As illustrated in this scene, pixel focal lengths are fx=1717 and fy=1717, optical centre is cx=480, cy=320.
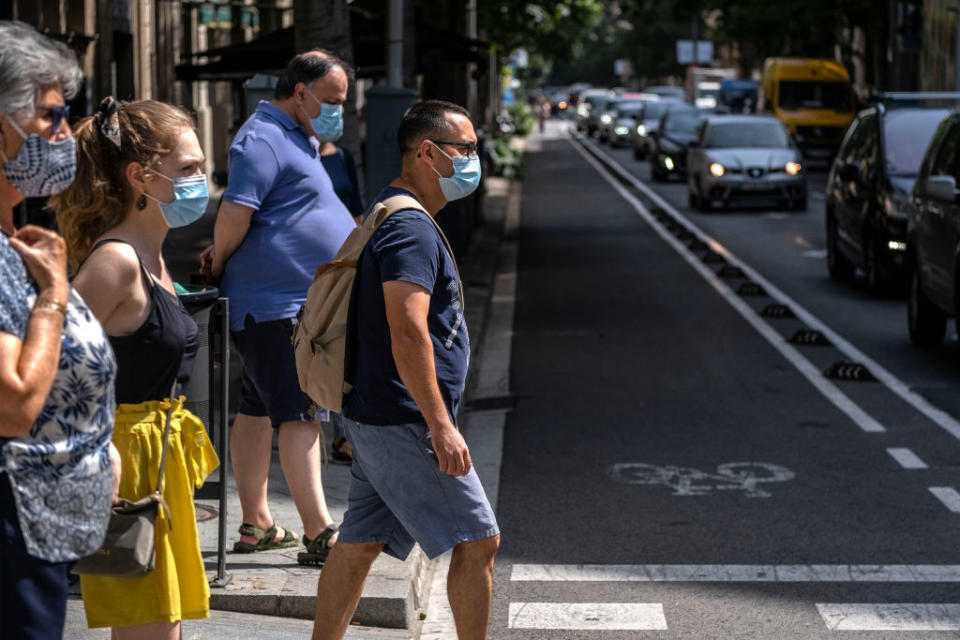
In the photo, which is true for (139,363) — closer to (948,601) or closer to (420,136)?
(420,136)

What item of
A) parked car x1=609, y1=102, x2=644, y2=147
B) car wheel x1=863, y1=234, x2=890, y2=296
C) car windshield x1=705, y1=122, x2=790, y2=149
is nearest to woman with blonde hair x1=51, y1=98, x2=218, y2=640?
car wheel x1=863, y1=234, x2=890, y2=296

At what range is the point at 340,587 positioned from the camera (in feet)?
15.9

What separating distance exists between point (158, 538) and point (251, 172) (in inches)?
88.5

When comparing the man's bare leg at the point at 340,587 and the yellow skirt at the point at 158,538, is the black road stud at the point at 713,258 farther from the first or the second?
the yellow skirt at the point at 158,538

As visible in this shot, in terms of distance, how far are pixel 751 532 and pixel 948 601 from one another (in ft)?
4.13

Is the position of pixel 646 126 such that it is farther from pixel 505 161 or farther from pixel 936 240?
pixel 936 240

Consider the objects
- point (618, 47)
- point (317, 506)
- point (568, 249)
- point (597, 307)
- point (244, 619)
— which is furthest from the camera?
point (618, 47)

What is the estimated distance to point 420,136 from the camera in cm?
472

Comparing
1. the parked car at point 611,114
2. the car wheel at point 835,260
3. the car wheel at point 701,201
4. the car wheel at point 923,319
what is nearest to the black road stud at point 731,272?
the car wheel at point 835,260

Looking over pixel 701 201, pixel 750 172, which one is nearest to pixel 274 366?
pixel 750 172

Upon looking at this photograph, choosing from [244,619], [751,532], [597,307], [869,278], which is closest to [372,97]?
[597,307]

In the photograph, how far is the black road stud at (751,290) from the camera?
16.8m

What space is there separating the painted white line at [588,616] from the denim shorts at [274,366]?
103 cm

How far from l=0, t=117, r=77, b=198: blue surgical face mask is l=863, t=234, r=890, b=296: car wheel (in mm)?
13459
